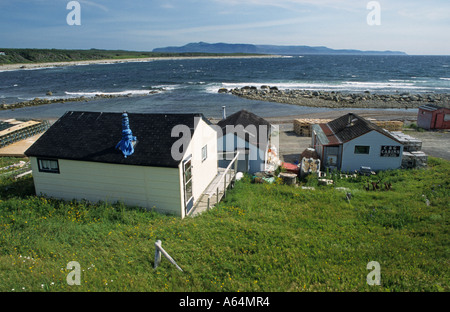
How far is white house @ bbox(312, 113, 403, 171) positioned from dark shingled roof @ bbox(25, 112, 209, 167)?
11510 mm

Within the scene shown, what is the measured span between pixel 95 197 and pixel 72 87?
73256mm

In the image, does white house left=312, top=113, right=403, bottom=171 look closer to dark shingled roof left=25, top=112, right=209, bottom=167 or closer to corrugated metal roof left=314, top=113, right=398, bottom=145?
corrugated metal roof left=314, top=113, right=398, bottom=145

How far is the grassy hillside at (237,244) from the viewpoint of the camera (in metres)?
7.35

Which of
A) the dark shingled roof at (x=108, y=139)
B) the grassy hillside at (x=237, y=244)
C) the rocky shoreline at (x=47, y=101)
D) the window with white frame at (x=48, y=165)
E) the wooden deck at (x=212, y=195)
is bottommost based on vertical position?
the wooden deck at (x=212, y=195)

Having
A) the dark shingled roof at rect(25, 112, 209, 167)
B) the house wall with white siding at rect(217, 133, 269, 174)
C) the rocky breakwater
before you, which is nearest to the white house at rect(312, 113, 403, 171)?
the house wall with white siding at rect(217, 133, 269, 174)

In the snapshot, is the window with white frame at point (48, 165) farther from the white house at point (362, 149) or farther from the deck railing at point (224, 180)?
the white house at point (362, 149)

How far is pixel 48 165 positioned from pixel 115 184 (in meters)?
3.32

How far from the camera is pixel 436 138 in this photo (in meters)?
28.4

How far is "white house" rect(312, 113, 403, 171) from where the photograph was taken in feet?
65.4

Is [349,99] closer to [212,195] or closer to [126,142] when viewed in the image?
[212,195]

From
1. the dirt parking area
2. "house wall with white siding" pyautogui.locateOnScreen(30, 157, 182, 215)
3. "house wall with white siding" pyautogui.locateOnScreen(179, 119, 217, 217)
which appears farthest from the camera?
the dirt parking area

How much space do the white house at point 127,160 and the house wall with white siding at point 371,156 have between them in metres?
11.1

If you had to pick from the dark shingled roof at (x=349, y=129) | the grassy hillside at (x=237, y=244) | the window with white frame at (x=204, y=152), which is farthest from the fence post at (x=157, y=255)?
the dark shingled roof at (x=349, y=129)
